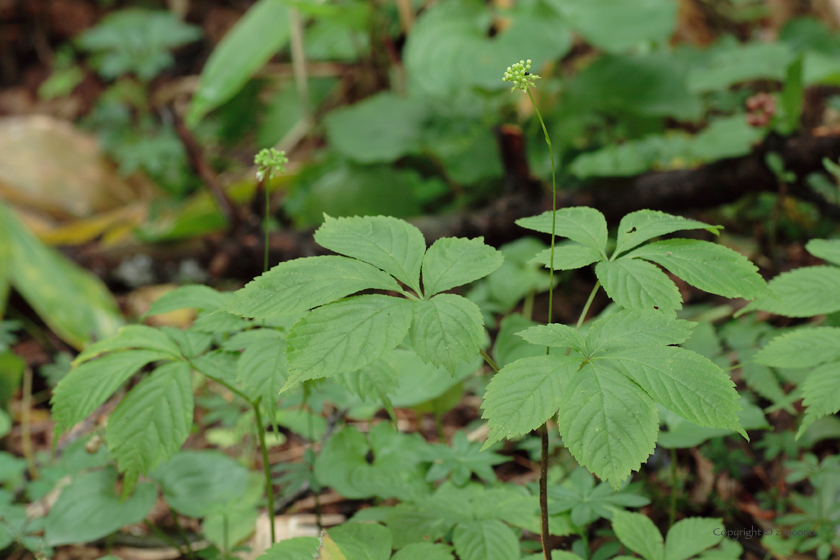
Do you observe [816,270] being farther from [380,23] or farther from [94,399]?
[380,23]

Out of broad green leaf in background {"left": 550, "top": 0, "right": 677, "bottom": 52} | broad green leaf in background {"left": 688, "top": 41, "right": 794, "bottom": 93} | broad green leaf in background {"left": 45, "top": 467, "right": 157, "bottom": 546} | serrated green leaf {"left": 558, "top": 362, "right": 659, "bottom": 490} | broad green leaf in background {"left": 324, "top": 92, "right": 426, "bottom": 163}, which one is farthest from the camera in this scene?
broad green leaf in background {"left": 324, "top": 92, "right": 426, "bottom": 163}

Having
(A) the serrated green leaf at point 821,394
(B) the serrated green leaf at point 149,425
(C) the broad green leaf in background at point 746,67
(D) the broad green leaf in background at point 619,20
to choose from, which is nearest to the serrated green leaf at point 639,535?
(A) the serrated green leaf at point 821,394

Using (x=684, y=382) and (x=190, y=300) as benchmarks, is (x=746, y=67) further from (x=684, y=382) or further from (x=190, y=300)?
(x=190, y=300)

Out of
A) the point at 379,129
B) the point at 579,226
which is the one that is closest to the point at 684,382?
the point at 579,226

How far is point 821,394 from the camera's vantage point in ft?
3.02

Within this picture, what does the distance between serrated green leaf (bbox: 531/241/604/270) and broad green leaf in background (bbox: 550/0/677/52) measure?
79.3 inches

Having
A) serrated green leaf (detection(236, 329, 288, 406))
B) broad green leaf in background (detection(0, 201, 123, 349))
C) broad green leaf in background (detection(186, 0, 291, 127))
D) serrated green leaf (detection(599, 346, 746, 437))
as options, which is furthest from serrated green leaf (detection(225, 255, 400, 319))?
broad green leaf in background (detection(186, 0, 291, 127))

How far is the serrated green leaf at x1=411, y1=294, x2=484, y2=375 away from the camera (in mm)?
810

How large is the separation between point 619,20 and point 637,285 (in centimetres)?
231

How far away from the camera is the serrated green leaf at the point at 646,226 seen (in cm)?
94

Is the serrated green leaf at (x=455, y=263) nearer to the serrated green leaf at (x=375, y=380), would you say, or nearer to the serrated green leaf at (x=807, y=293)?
the serrated green leaf at (x=375, y=380)

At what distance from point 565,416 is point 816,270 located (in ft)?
2.27

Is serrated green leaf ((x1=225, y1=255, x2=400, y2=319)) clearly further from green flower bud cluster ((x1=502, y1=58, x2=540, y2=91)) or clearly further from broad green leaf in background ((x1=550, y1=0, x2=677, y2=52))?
broad green leaf in background ((x1=550, y1=0, x2=677, y2=52))

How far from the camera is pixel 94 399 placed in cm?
97
